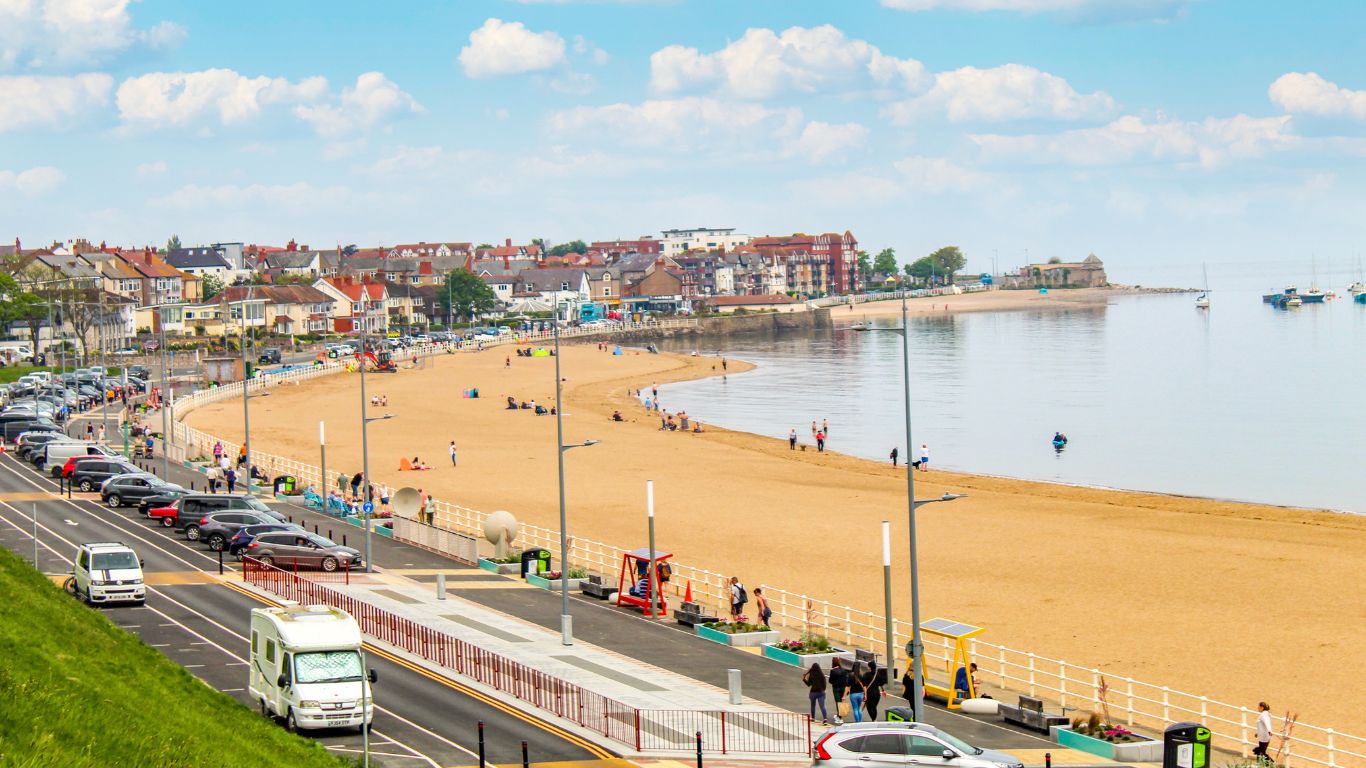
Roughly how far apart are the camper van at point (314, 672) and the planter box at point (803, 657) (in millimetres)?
10122

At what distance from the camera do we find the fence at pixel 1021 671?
27.5 meters

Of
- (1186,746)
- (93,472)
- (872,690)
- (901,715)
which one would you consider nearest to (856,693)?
(872,690)

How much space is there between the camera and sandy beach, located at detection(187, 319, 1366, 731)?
35562 millimetres

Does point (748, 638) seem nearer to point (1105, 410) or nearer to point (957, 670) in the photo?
point (957, 670)

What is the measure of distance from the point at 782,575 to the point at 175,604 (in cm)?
1738

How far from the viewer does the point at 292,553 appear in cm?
4266

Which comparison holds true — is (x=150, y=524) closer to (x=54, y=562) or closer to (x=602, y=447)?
(x=54, y=562)

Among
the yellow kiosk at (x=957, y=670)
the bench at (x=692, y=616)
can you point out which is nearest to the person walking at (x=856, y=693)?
the yellow kiosk at (x=957, y=670)

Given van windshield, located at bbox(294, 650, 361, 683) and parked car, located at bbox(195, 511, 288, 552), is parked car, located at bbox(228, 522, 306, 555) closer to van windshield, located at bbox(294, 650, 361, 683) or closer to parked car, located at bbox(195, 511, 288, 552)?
parked car, located at bbox(195, 511, 288, 552)

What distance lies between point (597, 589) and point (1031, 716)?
50.4ft

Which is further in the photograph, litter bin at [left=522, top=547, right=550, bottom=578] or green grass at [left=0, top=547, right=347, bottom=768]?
litter bin at [left=522, top=547, right=550, bottom=578]

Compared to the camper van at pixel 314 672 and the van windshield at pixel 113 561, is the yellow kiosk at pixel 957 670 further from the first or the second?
Result: the van windshield at pixel 113 561

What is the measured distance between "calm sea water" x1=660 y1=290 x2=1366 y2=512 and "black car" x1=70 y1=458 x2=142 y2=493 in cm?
3989

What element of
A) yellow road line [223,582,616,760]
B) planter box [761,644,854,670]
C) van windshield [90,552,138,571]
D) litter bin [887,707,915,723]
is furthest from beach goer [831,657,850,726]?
van windshield [90,552,138,571]
